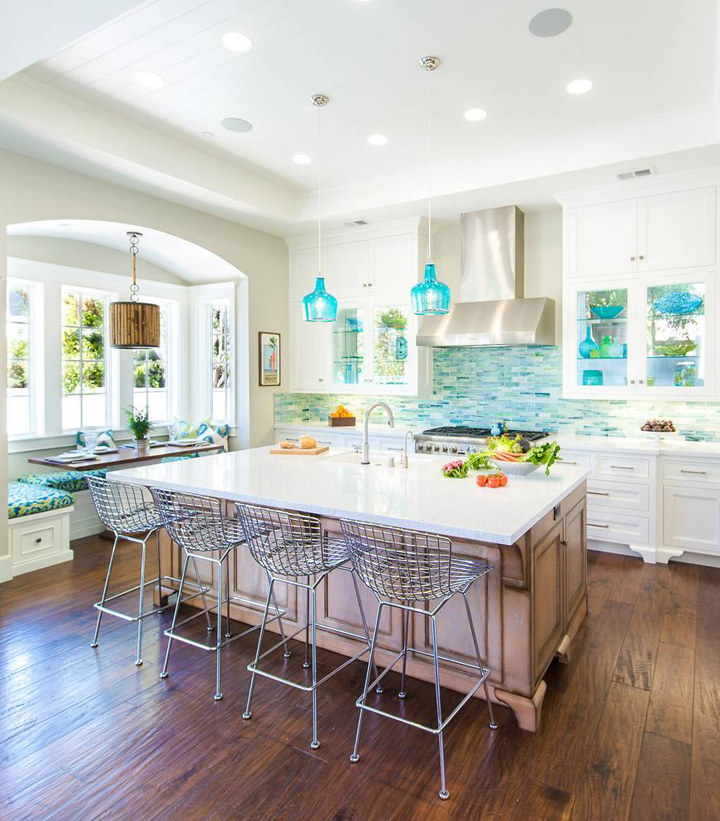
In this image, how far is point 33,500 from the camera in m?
4.07

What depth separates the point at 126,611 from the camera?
11.0 ft

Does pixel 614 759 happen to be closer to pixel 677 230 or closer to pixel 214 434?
pixel 677 230

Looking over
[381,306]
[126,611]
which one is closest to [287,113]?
[381,306]

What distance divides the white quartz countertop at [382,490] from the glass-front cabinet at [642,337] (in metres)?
1.65

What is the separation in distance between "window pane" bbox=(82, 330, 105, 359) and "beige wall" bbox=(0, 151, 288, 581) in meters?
1.37

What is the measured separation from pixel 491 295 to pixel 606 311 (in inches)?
37.7

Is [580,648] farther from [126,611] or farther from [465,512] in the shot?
[126,611]

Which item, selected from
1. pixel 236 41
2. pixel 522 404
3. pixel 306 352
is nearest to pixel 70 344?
pixel 306 352

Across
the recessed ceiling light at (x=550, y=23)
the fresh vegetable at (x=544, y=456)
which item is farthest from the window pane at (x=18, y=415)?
the recessed ceiling light at (x=550, y=23)

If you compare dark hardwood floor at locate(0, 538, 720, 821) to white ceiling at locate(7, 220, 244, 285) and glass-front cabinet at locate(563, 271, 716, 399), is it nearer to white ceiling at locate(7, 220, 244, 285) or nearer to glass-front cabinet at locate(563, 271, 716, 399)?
glass-front cabinet at locate(563, 271, 716, 399)

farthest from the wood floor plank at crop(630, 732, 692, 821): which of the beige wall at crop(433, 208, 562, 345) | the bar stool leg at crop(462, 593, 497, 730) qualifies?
the beige wall at crop(433, 208, 562, 345)

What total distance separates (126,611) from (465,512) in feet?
7.40

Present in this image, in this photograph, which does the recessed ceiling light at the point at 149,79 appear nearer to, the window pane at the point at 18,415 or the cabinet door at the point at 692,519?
the window pane at the point at 18,415

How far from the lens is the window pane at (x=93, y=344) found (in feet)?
18.1
